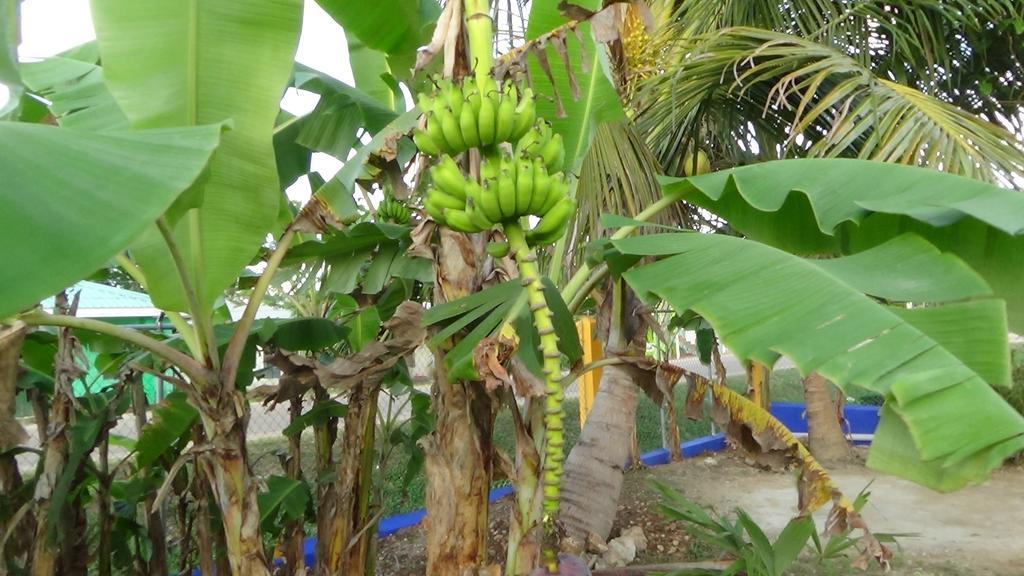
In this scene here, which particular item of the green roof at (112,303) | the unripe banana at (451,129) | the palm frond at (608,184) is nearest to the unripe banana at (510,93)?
A: the unripe banana at (451,129)

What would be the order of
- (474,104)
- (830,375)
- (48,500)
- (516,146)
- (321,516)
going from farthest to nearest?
(321,516) < (48,500) < (516,146) < (474,104) < (830,375)

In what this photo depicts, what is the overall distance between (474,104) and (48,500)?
5.70 ft

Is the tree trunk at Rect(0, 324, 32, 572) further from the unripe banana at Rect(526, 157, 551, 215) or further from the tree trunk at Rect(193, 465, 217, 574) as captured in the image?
the unripe banana at Rect(526, 157, 551, 215)

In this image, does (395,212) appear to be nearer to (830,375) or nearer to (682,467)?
(830,375)

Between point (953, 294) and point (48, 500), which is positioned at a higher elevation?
point (953, 294)

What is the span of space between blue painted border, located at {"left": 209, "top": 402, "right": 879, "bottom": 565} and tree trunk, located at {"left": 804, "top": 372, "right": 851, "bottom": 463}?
36cm

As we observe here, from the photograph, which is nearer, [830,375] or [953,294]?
[830,375]

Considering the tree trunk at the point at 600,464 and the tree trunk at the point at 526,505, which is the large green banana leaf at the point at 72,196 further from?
the tree trunk at the point at 600,464

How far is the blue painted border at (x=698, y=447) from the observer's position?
13.1 feet

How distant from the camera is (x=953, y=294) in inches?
47.4

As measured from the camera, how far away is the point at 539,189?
138 cm

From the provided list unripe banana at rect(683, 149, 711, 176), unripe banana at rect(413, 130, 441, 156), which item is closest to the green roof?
unripe banana at rect(683, 149, 711, 176)

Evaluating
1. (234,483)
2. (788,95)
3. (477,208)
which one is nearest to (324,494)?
(234,483)

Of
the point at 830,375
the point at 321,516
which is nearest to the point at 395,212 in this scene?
the point at 321,516
